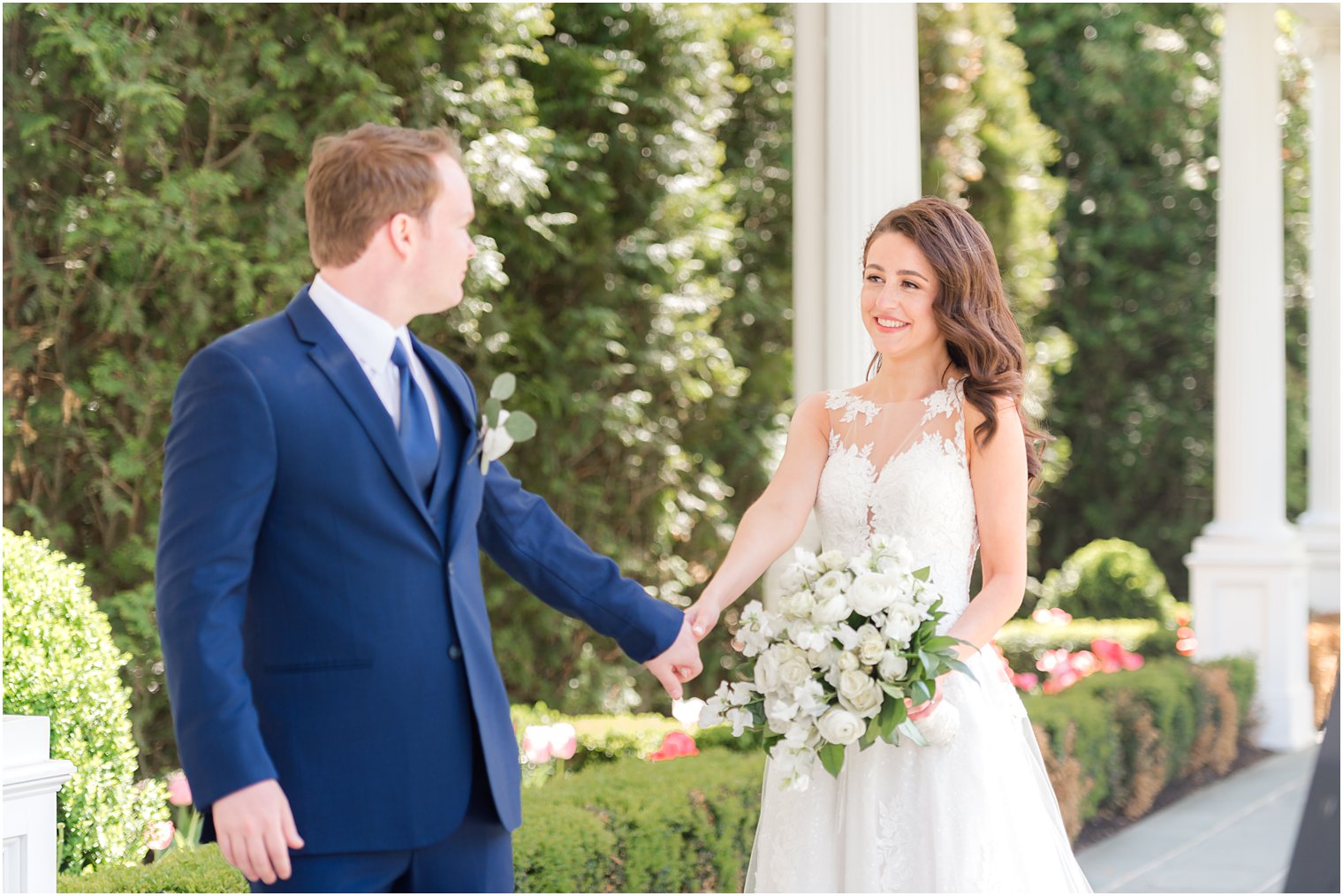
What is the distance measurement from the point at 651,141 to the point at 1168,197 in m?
10.3

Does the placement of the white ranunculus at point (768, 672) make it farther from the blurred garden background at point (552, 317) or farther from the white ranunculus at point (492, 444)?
the blurred garden background at point (552, 317)

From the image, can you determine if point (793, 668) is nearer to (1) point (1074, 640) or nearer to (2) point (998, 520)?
(2) point (998, 520)

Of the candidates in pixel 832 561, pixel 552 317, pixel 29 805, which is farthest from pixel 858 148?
pixel 552 317

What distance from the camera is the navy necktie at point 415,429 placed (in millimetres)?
2457

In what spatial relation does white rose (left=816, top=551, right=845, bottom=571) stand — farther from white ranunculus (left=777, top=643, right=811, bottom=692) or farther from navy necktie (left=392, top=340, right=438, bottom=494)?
navy necktie (left=392, top=340, right=438, bottom=494)

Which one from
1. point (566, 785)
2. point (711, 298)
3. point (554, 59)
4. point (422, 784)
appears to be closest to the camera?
point (422, 784)

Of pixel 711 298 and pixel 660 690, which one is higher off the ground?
pixel 711 298

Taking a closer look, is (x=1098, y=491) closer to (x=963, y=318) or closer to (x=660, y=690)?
(x=660, y=690)

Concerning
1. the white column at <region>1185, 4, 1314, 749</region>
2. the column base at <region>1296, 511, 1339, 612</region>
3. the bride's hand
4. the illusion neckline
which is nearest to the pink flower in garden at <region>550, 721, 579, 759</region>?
the bride's hand

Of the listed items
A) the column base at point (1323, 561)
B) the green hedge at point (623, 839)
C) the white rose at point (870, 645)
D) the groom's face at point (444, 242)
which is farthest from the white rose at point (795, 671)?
the column base at point (1323, 561)

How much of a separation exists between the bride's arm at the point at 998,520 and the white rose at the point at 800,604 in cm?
43

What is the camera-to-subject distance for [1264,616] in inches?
405

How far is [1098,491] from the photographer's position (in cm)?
1858

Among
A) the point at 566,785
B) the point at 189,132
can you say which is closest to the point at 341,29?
the point at 189,132
